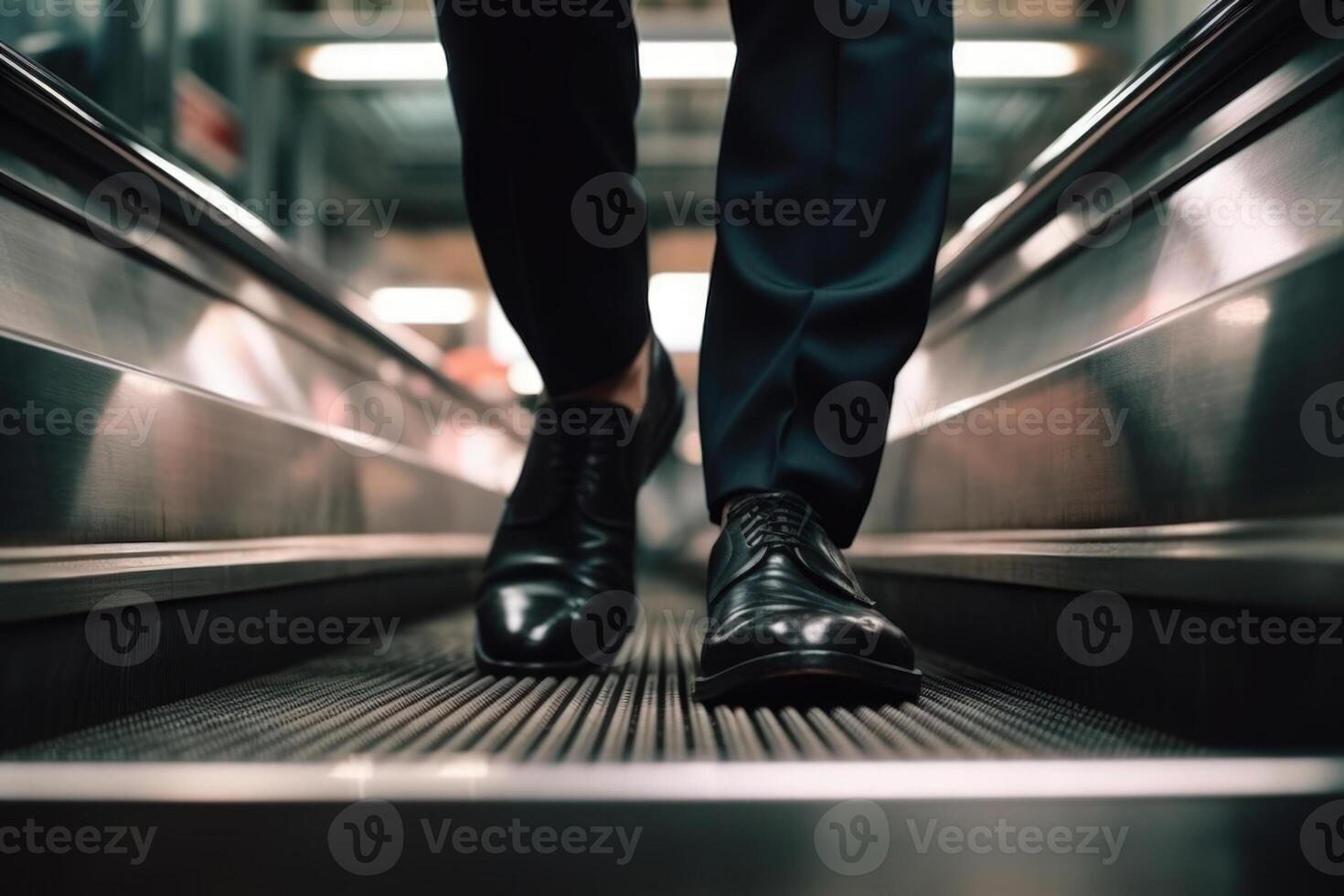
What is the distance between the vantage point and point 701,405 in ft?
2.88

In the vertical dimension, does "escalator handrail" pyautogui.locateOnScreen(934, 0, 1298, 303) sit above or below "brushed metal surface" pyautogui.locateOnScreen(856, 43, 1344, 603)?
above

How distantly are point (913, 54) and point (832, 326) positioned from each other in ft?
0.80

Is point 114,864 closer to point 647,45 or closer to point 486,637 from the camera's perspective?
point 486,637

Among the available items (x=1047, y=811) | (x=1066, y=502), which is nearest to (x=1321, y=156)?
(x=1066, y=502)

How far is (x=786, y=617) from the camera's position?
70cm

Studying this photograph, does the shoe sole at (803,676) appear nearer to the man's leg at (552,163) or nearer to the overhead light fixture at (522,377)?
the man's leg at (552,163)

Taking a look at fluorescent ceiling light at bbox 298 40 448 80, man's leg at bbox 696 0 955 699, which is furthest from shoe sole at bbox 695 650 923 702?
fluorescent ceiling light at bbox 298 40 448 80

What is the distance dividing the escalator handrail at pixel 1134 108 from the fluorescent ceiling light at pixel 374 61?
2.75 m

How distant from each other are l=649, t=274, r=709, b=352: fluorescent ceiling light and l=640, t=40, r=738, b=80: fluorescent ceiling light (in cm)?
363

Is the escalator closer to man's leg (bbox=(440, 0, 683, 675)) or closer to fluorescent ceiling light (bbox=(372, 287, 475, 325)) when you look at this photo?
man's leg (bbox=(440, 0, 683, 675))

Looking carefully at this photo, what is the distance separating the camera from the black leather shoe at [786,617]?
0.69m

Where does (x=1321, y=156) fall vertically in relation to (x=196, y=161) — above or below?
below

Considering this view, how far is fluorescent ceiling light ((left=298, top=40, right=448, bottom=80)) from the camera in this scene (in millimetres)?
3447

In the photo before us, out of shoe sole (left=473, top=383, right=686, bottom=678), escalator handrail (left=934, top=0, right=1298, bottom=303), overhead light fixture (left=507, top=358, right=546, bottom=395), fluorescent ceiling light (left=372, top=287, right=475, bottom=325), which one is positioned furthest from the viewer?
fluorescent ceiling light (left=372, top=287, right=475, bottom=325)
